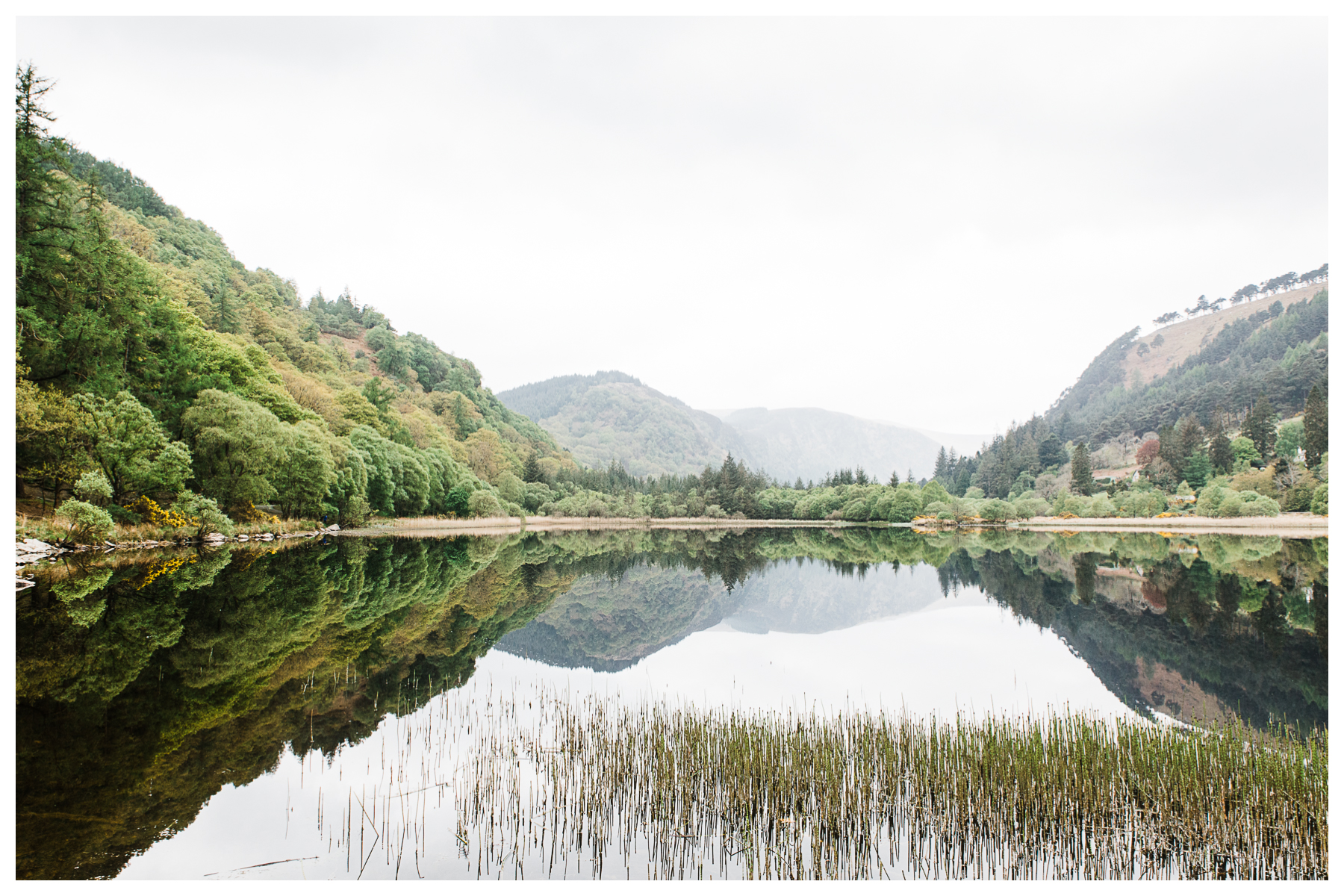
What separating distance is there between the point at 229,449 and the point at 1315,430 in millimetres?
108247

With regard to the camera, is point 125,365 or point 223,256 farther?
point 223,256

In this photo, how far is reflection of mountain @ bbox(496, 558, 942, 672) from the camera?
1502cm

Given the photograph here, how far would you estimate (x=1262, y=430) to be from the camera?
3666 inches

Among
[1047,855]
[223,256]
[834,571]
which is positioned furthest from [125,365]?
[223,256]

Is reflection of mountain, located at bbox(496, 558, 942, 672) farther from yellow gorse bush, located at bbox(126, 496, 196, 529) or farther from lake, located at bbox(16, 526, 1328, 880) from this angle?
yellow gorse bush, located at bbox(126, 496, 196, 529)

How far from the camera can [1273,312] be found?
200 metres

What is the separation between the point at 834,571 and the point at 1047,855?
27227 mm

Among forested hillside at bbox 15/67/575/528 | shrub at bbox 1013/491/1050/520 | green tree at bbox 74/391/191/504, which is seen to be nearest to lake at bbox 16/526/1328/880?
green tree at bbox 74/391/191/504

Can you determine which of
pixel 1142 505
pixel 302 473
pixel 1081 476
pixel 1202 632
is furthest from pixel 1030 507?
pixel 302 473

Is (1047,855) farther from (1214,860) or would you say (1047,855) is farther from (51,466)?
(51,466)

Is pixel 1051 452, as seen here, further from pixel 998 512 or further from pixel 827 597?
pixel 827 597

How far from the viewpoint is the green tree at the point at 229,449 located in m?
35.9

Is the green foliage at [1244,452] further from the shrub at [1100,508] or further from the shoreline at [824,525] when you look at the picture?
the shoreline at [824,525]

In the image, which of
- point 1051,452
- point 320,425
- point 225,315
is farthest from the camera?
point 1051,452
